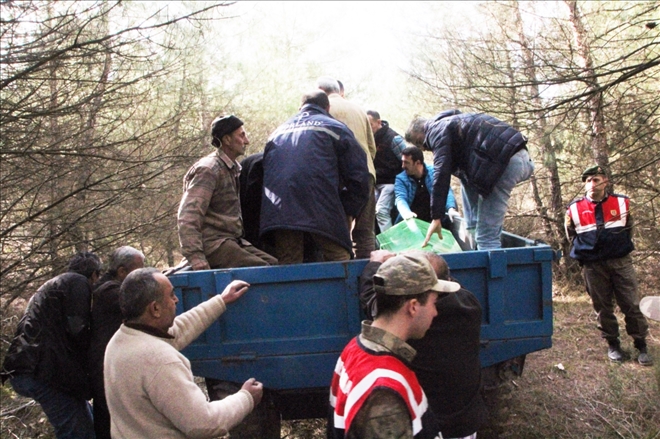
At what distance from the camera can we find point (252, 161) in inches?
171

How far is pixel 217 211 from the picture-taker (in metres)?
3.97

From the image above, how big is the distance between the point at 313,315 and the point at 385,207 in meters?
2.49

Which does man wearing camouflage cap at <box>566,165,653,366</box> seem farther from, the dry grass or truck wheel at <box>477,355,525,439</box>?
truck wheel at <box>477,355,525,439</box>

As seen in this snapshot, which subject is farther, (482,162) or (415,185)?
(415,185)

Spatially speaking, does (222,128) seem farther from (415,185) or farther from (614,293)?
(614,293)

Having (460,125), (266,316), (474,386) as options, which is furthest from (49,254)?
(474,386)

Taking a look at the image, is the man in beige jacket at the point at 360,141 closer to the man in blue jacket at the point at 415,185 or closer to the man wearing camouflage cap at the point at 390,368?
the man in blue jacket at the point at 415,185

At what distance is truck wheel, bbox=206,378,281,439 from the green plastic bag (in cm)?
159

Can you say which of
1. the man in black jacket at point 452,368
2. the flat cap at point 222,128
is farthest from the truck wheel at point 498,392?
the flat cap at point 222,128

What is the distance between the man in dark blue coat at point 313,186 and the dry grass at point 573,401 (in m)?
1.49

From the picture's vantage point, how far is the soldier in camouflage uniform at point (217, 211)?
12.2 feet

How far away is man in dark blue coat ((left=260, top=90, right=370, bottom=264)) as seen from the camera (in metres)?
3.65

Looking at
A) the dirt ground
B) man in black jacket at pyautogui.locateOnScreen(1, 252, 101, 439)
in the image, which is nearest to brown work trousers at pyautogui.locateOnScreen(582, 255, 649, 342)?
the dirt ground

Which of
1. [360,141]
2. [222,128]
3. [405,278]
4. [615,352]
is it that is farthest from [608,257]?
[405,278]
